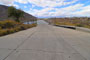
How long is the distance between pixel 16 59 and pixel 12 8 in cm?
4555

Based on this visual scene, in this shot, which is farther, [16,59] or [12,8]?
[12,8]

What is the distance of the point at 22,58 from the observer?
3.67 metres

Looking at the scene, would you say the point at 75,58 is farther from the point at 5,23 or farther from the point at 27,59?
the point at 5,23

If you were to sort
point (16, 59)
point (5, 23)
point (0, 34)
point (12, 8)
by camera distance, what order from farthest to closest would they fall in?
point (12, 8), point (5, 23), point (0, 34), point (16, 59)

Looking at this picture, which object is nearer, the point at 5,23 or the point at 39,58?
the point at 39,58

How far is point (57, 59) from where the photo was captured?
3596mm

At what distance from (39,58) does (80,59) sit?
194cm

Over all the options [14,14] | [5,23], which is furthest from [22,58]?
[14,14]

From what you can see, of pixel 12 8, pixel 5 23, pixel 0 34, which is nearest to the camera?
pixel 0 34

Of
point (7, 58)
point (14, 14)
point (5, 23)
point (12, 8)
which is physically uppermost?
point (12, 8)

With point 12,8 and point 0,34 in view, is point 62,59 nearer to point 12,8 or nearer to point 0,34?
point 0,34

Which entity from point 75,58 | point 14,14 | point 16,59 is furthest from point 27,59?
point 14,14

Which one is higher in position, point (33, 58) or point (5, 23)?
point (5, 23)

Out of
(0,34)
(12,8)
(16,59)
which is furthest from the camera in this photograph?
(12,8)
